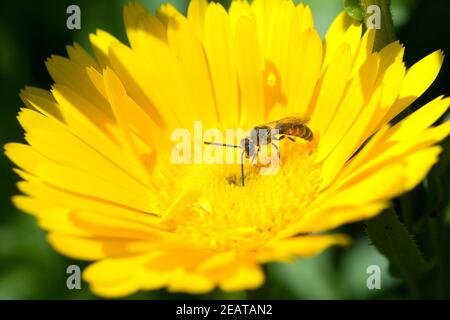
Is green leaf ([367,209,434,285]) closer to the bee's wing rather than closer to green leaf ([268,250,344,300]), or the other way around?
the bee's wing

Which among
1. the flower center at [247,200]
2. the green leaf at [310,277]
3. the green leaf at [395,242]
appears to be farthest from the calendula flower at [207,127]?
the green leaf at [310,277]

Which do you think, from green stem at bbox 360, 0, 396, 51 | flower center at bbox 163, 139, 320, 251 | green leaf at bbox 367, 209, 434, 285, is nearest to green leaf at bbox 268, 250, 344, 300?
flower center at bbox 163, 139, 320, 251

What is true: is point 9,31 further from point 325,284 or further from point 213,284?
point 213,284

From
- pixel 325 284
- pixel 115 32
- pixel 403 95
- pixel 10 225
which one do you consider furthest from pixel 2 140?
pixel 403 95

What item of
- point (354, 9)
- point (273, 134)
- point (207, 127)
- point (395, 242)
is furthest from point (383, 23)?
point (207, 127)

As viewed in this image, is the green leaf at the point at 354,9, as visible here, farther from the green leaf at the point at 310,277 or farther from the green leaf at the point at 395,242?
the green leaf at the point at 310,277

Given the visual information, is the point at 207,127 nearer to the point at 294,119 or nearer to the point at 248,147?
the point at 248,147
